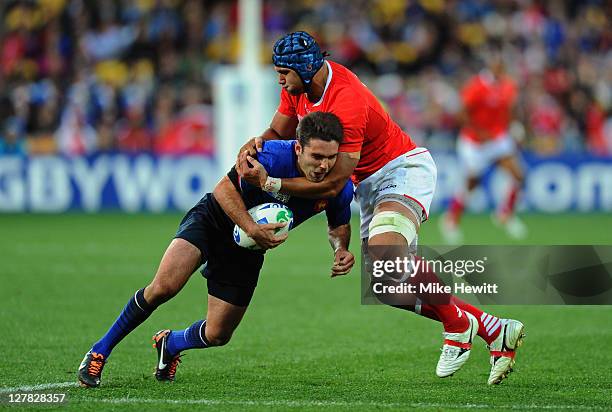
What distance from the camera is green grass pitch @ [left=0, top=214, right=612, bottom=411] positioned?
21.2 ft

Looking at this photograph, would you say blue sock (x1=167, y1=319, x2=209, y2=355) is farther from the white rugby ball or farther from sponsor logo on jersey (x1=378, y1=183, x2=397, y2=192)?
sponsor logo on jersey (x1=378, y1=183, x2=397, y2=192)

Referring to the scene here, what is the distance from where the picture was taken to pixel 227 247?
7008 millimetres

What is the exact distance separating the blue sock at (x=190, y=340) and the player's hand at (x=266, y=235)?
89 cm

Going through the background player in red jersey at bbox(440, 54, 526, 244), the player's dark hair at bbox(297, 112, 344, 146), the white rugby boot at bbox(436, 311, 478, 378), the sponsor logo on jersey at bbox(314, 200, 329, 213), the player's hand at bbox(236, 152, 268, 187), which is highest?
the background player in red jersey at bbox(440, 54, 526, 244)

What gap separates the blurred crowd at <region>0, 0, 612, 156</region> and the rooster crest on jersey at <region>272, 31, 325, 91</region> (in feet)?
45.8

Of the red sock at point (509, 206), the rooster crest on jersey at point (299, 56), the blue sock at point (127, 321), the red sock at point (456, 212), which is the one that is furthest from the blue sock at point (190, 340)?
the red sock at point (509, 206)

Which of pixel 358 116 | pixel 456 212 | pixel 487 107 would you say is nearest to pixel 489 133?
pixel 487 107

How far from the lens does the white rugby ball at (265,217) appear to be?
6691 millimetres

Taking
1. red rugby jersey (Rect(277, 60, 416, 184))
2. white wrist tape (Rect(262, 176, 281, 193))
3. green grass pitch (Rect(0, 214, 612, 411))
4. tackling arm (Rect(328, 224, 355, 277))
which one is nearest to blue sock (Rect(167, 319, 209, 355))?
green grass pitch (Rect(0, 214, 612, 411))

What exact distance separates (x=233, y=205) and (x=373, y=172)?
4.00 ft

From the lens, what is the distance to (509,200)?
17156mm

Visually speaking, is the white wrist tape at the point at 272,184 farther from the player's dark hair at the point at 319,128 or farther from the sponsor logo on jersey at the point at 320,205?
the sponsor logo on jersey at the point at 320,205

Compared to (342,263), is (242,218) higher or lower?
higher

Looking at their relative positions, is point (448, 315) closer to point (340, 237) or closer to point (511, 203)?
point (340, 237)
